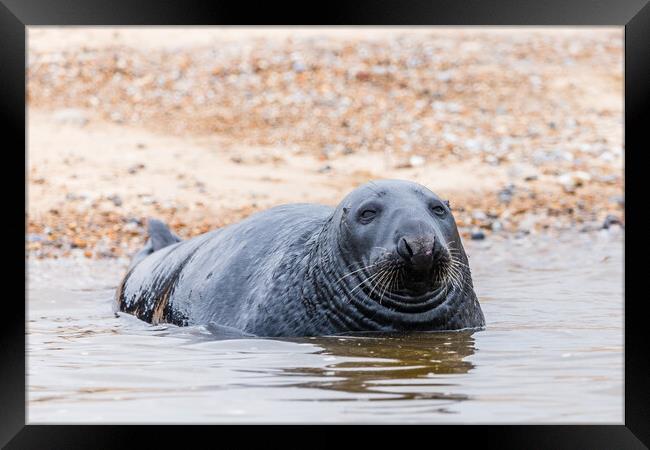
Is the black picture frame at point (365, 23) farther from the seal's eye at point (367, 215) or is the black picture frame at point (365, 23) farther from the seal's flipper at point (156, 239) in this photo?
the seal's flipper at point (156, 239)

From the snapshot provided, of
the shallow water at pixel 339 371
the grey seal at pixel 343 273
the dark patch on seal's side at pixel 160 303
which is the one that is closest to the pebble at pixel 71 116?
the shallow water at pixel 339 371

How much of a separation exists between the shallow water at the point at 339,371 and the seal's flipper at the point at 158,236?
27.0 inches

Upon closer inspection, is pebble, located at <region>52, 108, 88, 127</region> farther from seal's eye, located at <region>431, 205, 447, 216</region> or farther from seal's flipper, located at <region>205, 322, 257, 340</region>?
seal's eye, located at <region>431, 205, 447, 216</region>

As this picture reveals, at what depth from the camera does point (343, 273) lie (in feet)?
21.7

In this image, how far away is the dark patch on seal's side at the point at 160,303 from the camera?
7656mm

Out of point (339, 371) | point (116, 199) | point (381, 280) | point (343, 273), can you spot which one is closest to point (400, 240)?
point (381, 280)

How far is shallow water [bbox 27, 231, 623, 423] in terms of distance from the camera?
4.52 meters

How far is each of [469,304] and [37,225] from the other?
7.40m

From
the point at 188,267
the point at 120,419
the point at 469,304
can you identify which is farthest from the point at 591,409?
the point at 188,267

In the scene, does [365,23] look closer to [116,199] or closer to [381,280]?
[381,280]

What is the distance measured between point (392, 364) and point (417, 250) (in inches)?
24.8

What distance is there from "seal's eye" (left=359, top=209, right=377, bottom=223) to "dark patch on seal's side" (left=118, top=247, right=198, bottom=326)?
1601mm

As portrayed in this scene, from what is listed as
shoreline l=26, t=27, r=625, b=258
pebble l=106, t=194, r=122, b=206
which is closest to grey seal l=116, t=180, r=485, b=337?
shoreline l=26, t=27, r=625, b=258

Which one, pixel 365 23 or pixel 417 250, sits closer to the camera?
pixel 365 23
